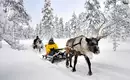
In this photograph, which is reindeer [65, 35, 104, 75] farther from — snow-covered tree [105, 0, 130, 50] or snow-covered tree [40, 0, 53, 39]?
snow-covered tree [40, 0, 53, 39]

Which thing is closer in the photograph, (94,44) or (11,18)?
(94,44)

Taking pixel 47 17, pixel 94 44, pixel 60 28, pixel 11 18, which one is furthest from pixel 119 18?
pixel 60 28

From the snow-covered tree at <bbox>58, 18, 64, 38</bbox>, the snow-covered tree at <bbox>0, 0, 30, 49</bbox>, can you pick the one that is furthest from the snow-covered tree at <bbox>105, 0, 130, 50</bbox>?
the snow-covered tree at <bbox>58, 18, 64, 38</bbox>

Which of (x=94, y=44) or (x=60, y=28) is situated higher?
(x=60, y=28)

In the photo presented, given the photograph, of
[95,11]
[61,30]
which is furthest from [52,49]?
[61,30]

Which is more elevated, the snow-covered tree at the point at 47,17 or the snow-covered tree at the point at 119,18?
the snow-covered tree at the point at 47,17

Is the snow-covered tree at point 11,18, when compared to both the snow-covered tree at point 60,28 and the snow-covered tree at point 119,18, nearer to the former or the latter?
the snow-covered tree at point 119,18

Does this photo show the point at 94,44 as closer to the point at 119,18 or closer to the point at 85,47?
the point at 85,47

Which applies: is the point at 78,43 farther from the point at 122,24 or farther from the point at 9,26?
the point at 122,24

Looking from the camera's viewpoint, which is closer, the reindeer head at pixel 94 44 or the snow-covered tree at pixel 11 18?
the snow-covered tree at pixel 11 18

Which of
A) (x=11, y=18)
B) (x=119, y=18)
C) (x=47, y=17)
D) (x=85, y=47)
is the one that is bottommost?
(x=85, y=47)

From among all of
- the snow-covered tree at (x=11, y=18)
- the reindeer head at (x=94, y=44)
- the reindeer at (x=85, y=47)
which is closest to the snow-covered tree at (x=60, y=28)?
the reindeer at (x=85, y=47)

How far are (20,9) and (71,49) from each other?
12.9 feet

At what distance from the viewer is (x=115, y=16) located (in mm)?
18812
